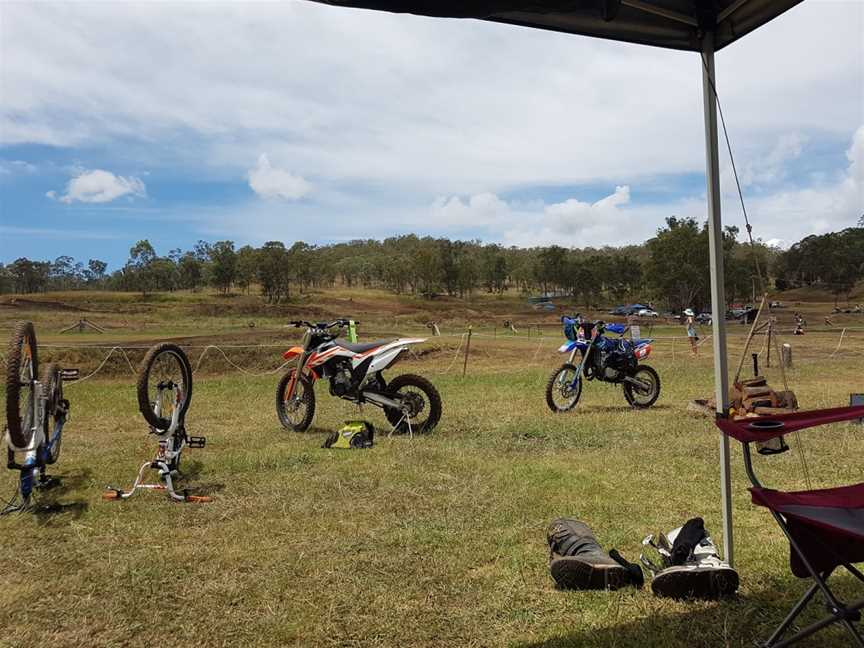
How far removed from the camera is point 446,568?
2834 mm


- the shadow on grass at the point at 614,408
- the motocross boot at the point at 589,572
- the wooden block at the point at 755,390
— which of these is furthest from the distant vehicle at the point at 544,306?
the motocross boot at the point at 589,572

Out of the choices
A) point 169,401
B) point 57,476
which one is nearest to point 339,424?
point 169,401

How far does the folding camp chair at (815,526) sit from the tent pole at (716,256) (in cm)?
42

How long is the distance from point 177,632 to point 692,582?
2.05 metres

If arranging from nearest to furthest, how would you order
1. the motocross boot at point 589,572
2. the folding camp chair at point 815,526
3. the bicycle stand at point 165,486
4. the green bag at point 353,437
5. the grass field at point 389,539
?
the folding camp chair at point 815,526 < the grass field at point 389,539 < the motocross boot at point 589,572 < the bicycle stand at point 165,486 < the green bag at point 353,437

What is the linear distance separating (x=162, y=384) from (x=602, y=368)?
213 inches

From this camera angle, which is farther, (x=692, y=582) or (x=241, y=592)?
(x=241, y=592)

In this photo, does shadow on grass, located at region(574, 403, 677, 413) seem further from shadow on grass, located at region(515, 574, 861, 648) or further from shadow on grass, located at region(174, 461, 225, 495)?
shadow on grass, located at region(515, 574, 861, 648)

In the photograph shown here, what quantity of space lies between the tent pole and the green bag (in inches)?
136

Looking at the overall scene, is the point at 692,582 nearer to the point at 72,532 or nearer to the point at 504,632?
the point at 504,632

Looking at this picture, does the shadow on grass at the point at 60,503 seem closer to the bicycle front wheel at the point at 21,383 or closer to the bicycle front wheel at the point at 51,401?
the bicycle front wheel at the point at 51,401

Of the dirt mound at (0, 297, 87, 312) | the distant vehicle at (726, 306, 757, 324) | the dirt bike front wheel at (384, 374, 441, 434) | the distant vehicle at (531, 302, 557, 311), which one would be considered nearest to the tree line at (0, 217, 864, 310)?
the distant vehicle at (531, 302, 557, 311)

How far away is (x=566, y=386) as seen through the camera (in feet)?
25.8

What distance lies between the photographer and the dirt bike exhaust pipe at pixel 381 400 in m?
6.20
